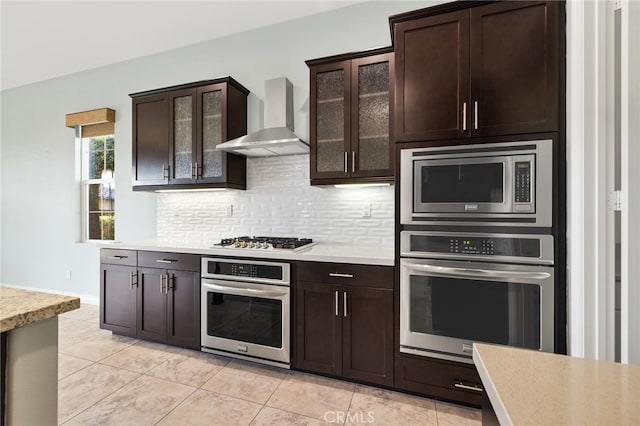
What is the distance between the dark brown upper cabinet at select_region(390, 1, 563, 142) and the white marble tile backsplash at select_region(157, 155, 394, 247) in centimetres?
87

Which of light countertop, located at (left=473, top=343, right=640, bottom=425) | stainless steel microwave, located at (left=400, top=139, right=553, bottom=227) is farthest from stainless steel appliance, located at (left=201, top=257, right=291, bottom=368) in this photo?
light countertop, located at (left=473, top=343, right=640, bottom=425)

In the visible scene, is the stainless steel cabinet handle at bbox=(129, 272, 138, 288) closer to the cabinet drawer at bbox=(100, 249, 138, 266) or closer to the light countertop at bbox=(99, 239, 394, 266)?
the cabinet drawer at bbox=(100, 249, 138, 266)

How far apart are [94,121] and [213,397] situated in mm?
3719

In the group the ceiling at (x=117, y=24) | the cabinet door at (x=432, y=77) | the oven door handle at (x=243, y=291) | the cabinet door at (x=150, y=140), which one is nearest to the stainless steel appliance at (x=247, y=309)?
the oven door handle at (x=243, y=291)

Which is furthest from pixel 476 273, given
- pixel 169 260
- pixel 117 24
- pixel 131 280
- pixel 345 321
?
pixel 117 24

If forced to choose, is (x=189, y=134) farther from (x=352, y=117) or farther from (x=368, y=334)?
(x=368, y=334)

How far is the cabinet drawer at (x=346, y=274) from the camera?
79.7 inches

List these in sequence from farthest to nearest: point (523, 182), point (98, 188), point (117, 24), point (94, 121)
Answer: point (98, 188), point (94, 121), point (117, 24), point (523, 182)

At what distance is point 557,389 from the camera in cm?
59

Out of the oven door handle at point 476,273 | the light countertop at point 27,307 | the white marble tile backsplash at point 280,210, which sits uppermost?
the white marble tile backsplash at point 280,210

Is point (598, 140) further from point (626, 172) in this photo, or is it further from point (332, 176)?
point (332, 176)

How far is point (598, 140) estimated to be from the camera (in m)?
1.32

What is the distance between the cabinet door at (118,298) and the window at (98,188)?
1.25m

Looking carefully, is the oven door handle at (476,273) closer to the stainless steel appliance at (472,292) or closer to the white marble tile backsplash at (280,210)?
the stainless steel appliance at (472,292)
